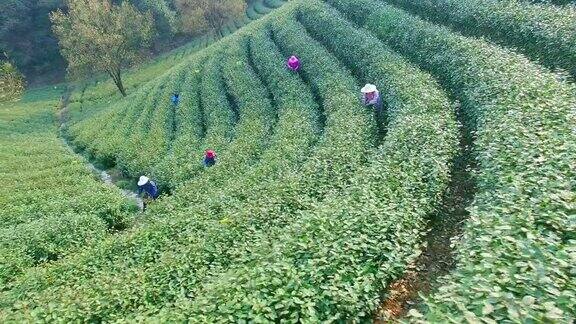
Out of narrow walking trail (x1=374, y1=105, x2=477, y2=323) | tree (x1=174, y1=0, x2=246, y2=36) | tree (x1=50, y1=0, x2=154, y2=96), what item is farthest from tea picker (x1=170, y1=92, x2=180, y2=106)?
narrow walking trail (x1=374, y1=105, x2=477, y2=323)

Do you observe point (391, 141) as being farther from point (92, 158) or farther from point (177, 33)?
point (177, 33)

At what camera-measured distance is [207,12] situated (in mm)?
63938

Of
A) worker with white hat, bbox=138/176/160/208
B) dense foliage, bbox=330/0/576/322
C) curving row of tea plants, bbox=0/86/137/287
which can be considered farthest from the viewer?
worker with white hat, bbox=138/176/160/208

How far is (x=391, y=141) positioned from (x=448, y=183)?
2.40 meters

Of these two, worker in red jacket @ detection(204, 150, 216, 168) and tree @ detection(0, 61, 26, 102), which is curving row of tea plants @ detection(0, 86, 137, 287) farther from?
worker in red jacket @ detection(204, 150, 216, 168)

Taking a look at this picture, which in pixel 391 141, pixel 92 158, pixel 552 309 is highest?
pixel 552 309

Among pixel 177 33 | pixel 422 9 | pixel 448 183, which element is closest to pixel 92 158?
pixel 422 9

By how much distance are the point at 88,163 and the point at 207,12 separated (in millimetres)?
34241

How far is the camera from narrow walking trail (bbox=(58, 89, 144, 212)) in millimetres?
27409

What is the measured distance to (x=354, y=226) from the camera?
10.8 metres

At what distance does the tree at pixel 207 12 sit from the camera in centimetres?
6281

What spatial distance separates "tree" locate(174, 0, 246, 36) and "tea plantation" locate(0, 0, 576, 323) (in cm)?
2855

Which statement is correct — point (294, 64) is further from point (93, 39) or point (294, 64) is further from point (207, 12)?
point (207, 12)

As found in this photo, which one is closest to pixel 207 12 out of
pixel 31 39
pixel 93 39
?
pixel 93 39
